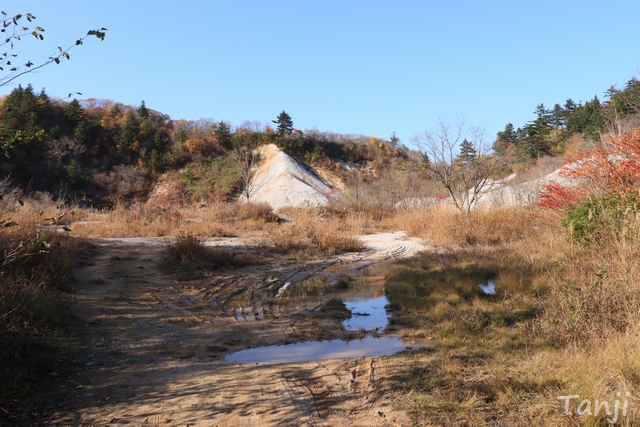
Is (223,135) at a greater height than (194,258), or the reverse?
(223,135)

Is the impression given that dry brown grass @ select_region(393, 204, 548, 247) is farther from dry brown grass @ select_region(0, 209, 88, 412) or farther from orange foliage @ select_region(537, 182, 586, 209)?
dry brown grass @ select_region(0, 209, 88, 412)

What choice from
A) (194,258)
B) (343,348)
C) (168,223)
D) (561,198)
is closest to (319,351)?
(343,348)

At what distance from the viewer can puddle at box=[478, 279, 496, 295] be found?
308 inches

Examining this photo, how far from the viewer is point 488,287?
8.27 meters

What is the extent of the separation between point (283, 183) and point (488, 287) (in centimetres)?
3056

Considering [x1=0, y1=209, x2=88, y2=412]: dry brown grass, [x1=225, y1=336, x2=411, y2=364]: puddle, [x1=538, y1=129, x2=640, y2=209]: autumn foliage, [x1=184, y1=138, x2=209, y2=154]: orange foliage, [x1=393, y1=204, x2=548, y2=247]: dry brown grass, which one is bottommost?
[x1=225, y1=336, x2=411, y2=364]: puddle

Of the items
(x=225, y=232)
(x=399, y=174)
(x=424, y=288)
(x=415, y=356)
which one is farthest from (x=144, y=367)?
(x=399, y=174)

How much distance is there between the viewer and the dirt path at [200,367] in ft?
11.8

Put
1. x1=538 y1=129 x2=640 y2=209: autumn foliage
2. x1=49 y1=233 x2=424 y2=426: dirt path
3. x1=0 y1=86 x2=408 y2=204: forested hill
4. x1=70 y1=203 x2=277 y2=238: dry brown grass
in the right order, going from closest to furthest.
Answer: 1. x1=49 y1=233 x2=424 y2=426: dirt path
2. x1=538 y1=129 x2=640 y2=209: autumn foliage
3. x1=70 y1=203 x2=277 y2=238: dry brown grass
4. x1=0 y1=86 x2=408 y2=204: forested hill

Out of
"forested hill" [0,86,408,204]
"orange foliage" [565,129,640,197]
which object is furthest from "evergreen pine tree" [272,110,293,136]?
"orange foliage" [565,129,640,197]

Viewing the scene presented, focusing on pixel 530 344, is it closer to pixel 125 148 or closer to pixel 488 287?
pixel 488 287

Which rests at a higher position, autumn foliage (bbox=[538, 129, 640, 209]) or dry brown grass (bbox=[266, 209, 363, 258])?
autumn foliage (bbox=[538, 129, 640, 209])

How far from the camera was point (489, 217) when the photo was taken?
47.4 feet

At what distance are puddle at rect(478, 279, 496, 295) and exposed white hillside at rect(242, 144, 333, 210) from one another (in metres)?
22.4
